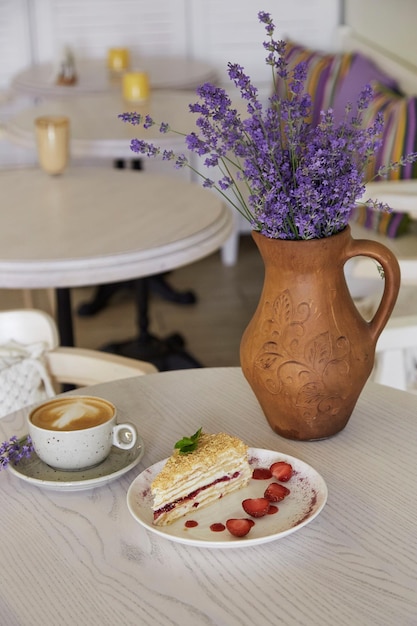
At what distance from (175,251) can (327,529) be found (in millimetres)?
1031

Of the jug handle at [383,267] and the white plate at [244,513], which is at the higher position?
the jug handle at [383,267]

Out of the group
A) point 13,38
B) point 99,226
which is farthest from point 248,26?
point 99,226

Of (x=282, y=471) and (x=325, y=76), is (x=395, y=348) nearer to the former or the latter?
(x=282, y=471)

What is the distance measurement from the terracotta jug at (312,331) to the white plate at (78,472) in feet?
0.61

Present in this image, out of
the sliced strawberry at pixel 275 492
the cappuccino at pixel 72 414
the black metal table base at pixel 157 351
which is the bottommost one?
the black metal table base at pixel 157 351

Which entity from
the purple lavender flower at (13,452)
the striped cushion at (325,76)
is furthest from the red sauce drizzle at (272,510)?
the striped cushion at (325,76)

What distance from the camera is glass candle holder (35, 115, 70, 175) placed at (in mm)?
2381

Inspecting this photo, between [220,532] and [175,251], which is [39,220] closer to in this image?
[175,251]

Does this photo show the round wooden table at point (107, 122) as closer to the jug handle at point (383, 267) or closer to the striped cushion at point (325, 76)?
the striped cushion at point (325, 76)

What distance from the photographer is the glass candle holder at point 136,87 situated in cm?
327

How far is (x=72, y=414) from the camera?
1.14 meters

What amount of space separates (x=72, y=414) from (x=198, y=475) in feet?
0.63

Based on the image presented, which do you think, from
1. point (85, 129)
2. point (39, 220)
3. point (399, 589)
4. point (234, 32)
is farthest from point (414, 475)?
point (234, 32)

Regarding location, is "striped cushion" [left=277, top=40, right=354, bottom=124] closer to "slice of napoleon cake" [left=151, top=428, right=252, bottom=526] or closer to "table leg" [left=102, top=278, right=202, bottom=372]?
"table leg" [left=102, top=278, right=202, bottom=372]
